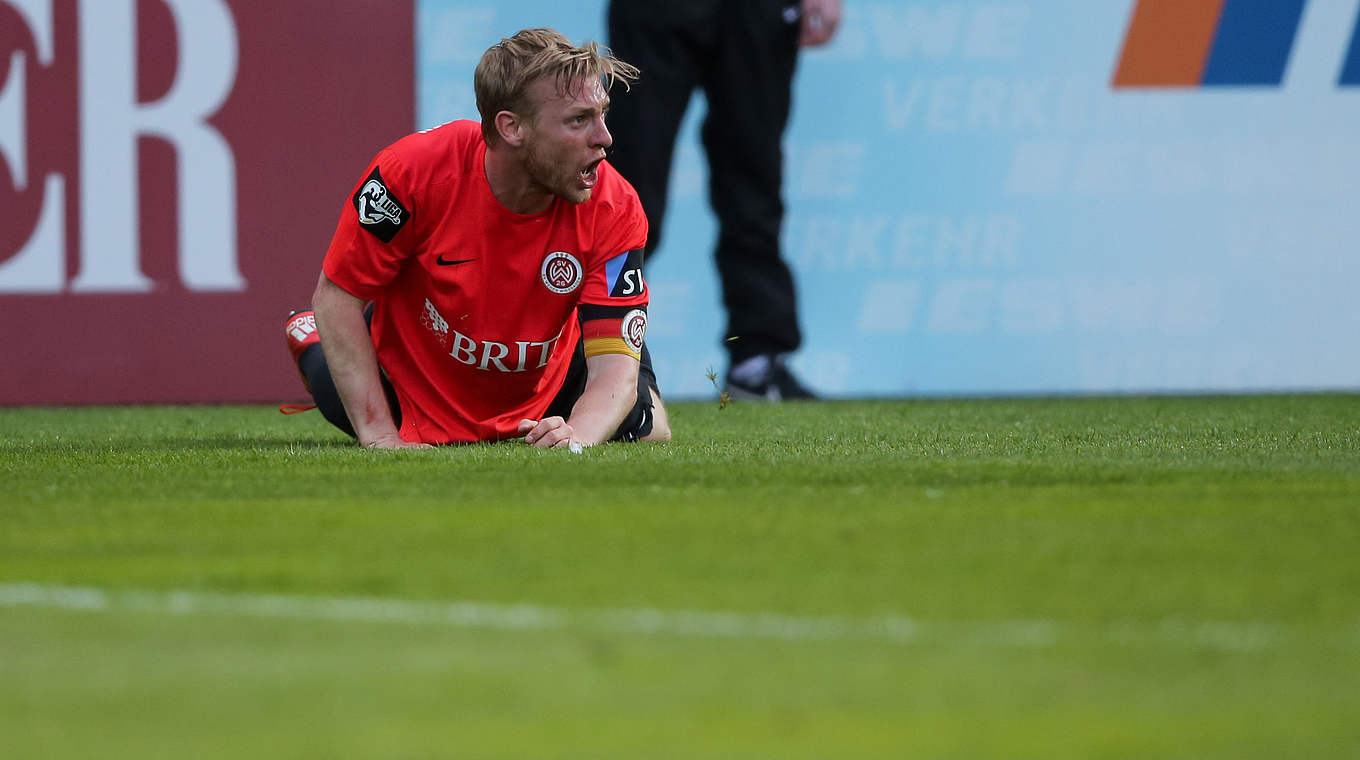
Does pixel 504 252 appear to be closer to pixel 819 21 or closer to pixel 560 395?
pixel 560 395

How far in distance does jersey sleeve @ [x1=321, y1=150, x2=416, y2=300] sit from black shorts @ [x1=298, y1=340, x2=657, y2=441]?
0.27 m

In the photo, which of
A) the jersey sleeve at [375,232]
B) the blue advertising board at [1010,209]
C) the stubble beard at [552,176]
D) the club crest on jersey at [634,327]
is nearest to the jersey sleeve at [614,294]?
the club crest on jersey at [634,327]

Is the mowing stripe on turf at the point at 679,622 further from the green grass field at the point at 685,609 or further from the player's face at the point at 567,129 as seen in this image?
the player's face at the point at 567,129

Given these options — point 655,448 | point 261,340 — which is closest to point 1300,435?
point 655,448

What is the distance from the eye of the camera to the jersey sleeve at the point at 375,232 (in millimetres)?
3135

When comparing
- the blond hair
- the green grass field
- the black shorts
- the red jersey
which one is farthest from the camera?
the black shorts

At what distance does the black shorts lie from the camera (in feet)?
11.3

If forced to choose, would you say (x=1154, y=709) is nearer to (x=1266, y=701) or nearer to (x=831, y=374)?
(x=1266, y=701)

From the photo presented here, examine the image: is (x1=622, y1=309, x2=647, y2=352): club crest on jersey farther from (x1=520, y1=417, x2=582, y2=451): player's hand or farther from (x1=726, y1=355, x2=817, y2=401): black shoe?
(x1=726, y1=355, x2=817, y2=401): black shoe

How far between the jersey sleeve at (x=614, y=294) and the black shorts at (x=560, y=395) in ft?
0.64

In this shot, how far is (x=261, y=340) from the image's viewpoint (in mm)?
5352

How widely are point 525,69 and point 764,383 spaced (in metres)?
2.23

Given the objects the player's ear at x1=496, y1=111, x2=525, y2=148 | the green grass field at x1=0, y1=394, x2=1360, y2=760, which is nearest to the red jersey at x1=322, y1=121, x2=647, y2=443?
the player's ear at x1=496, y1=111, x2=525, y2=148

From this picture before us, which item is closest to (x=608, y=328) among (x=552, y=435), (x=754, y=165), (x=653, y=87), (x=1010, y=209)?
(x=552, y=435)
